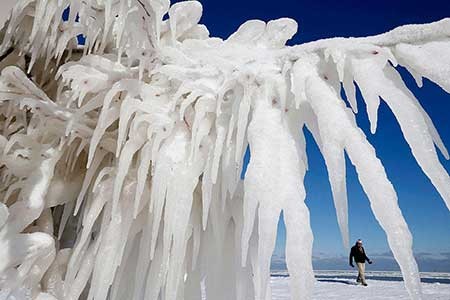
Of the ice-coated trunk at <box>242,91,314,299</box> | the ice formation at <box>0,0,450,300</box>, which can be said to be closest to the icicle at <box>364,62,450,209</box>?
the ice formation at <box>0,0,450,300</box>

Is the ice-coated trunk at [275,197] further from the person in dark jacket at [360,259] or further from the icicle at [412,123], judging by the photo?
the person in dark jacket at [360,259]

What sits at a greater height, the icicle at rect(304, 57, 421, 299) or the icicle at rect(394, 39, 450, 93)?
the icicle at rect(394, 39, 450, 93)

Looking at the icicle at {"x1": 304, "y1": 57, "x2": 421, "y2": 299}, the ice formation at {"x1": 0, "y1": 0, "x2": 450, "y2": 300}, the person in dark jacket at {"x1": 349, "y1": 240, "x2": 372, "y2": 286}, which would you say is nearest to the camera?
the icicle at {"x1": 304, "y1": 57, "x2": 421, "y2": 299}

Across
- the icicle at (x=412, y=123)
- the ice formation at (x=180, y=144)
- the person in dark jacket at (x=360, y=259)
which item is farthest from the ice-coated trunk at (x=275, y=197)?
the person in dark jacket at (x=360, y=259)

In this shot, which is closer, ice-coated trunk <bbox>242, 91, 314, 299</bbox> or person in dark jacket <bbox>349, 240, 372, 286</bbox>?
ice-coated trunk <bbox>242, 91, 314, 299</bbox>

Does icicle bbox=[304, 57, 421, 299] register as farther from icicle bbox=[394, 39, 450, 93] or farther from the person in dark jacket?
the person in dark jacket

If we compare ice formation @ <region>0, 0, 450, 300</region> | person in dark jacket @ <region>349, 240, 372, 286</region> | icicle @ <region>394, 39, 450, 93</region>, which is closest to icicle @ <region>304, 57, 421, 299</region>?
ice formation @ <region>0, 0, 450, 300</region>

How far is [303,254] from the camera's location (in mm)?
774

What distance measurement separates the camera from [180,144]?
1.00m

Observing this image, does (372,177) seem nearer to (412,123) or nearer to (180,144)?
(412,123)

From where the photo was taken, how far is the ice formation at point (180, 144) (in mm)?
813

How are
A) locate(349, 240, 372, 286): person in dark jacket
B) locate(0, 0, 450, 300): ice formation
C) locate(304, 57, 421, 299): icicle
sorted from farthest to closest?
locate(349, 240, 372, 286): person in dark jacket
locate(0, 0, 450, 300): ice formation
locate(304, 57, 421, 299): icicle

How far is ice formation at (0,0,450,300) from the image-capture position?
813mm

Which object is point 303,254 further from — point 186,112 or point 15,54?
point 15,54
